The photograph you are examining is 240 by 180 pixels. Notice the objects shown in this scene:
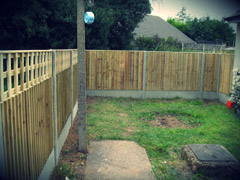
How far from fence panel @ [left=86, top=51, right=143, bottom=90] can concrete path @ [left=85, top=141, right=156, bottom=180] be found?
16.0 feet

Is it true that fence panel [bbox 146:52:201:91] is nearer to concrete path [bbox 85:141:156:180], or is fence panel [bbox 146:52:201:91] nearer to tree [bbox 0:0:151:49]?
tree [bbox 0:0:151:49]

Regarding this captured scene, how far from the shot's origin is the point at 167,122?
6.94 metres

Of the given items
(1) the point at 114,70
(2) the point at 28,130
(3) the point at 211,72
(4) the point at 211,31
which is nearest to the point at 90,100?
(1) the point at 114,70

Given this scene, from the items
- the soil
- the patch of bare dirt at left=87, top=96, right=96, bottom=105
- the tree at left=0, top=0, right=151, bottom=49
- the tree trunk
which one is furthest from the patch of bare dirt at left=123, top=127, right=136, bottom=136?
the tree at left=0, top=0, right=151, bottom=49

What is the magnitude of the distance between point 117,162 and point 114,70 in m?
5.89

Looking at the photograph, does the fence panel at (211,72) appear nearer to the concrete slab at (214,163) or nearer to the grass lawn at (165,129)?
the grass lawn at (165,129)

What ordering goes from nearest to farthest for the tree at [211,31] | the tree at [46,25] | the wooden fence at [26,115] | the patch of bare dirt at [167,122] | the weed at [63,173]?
the wooden fence at [26,115] → the weed at [63,173] → the patch of bare dirt at [167,122] → the tree at [46,25] → the tree at [211,31]

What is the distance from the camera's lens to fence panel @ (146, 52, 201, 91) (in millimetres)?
9984

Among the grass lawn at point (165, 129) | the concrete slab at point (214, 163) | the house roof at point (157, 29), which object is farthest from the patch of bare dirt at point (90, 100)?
the house roof at point (157, 29)

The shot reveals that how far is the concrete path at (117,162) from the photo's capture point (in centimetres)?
388

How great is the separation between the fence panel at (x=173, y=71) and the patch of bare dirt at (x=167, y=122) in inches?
114

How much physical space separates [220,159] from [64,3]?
11280 millimetres

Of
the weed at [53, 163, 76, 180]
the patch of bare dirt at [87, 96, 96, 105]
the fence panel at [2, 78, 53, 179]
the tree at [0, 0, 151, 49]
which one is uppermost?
the tree at [0, 0, 151, 49]

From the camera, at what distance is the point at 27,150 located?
245 cm
